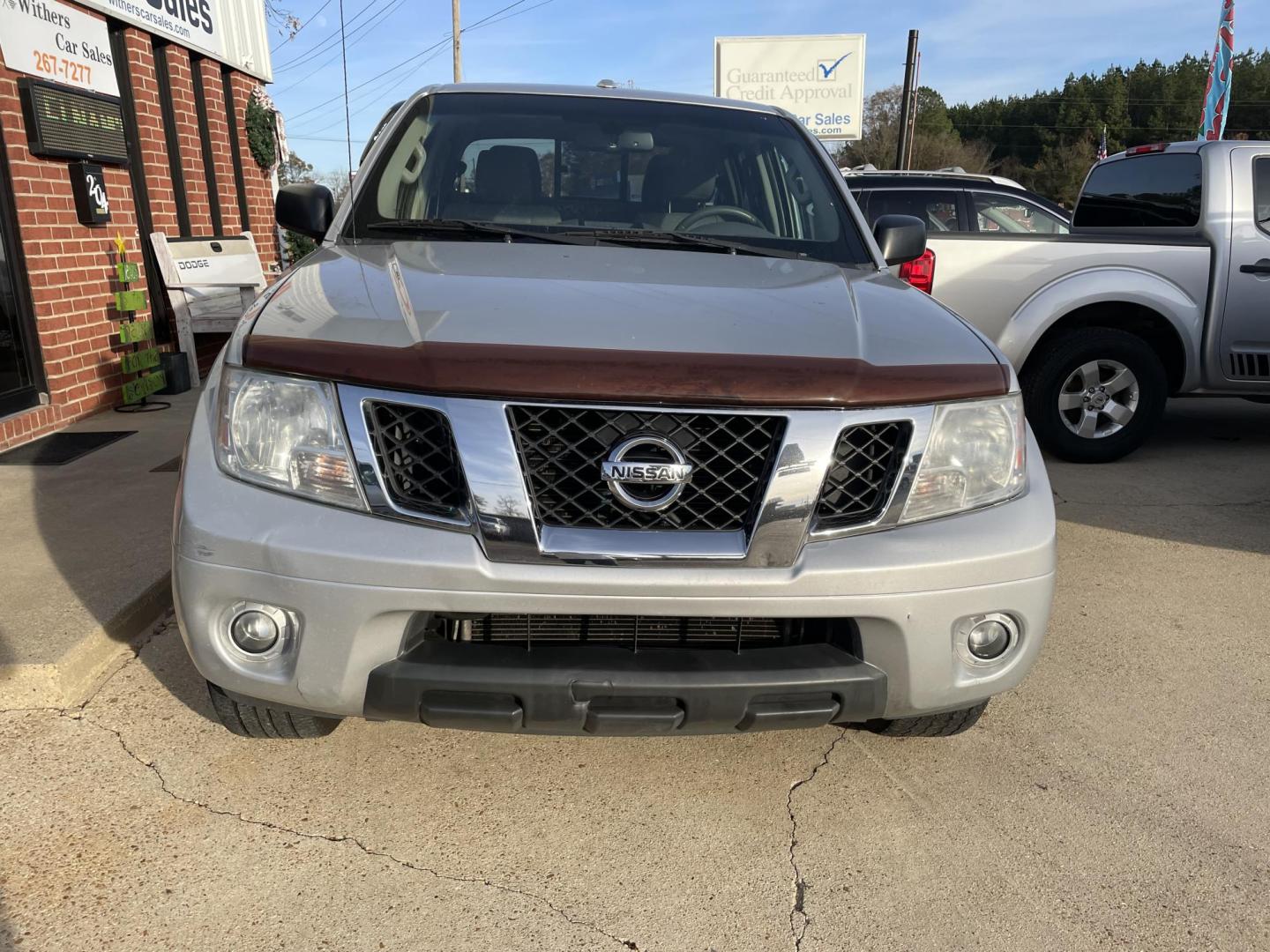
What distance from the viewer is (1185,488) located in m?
5.62

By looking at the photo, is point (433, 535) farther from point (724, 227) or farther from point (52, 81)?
point (52, 81)

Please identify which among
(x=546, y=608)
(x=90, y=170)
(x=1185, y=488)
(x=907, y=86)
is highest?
(x=907, y=86)

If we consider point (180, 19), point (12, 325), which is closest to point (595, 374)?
point (12, 325)

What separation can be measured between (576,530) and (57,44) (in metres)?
6.30

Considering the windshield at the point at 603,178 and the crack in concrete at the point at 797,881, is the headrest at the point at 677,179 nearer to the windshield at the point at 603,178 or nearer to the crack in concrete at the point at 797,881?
the windshield at the point at 603,178

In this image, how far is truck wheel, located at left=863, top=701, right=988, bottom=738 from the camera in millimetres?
2547

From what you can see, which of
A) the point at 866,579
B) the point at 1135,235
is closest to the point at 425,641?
the point at 866,579

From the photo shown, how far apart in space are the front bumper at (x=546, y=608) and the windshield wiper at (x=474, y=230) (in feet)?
3.66

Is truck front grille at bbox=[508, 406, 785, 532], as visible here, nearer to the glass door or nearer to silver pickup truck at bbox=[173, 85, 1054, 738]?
silver pickup truck at bbox=[173, 85, 1054, 738]

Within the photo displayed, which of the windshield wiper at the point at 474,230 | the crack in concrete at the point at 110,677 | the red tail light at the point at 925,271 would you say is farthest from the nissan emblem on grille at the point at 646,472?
the red tail light at the point at 925,271

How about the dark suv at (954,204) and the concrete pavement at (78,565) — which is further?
the dark suv at (954,204)

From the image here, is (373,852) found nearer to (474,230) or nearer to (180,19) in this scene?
(474,230)

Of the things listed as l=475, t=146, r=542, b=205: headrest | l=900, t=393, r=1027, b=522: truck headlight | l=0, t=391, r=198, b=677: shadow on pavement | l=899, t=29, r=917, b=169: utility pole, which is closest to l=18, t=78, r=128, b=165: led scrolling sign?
l=0, t=391, r=198, b=677: shadow on pavement

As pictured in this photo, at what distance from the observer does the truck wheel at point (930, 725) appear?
2.55 meters
